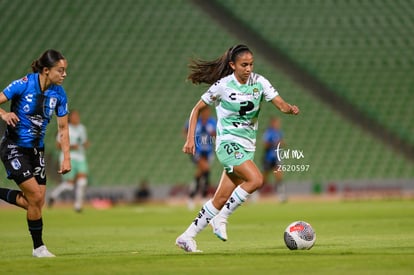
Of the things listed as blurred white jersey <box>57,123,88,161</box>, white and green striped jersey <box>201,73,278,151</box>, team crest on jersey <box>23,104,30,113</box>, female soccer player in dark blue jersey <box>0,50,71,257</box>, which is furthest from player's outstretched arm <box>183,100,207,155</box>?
blurred white jersey <box>57,123,88,161</box>

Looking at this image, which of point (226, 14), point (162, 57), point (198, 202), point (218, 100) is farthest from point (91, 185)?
point (218, 100)

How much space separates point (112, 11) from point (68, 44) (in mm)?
2032

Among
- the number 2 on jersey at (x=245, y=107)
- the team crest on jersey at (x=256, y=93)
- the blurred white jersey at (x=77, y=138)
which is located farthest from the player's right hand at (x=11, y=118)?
the blurred white jersey at (x=77, y=138)

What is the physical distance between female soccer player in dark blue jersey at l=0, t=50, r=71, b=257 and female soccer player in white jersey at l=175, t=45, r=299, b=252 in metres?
1.50

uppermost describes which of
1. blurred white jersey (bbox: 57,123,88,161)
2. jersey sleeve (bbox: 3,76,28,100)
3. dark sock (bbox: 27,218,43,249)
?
jersey sleeve (bbox: 3,76,28,100)

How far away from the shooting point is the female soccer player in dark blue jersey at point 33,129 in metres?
9.38

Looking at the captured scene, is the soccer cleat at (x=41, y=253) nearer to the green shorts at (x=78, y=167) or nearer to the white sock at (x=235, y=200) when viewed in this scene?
the white sock at (x=235, y=200)

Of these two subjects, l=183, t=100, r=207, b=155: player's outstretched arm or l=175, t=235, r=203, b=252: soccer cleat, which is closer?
l=183, t=100, r=207, b=155: player's outstretched arm

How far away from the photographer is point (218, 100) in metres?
9.98

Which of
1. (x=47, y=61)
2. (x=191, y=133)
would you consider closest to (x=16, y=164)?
(x=47, y=61)

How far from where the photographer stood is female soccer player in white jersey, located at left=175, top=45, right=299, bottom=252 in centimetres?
971

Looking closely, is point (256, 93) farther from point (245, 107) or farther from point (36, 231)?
point (36, 231)

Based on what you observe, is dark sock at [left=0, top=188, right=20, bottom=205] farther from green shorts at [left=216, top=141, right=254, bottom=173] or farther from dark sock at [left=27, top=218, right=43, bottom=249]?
green shorts at [left=216, top=141, right=254, bottom=173]

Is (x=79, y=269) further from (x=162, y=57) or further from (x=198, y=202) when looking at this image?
(x=162, y=57)
